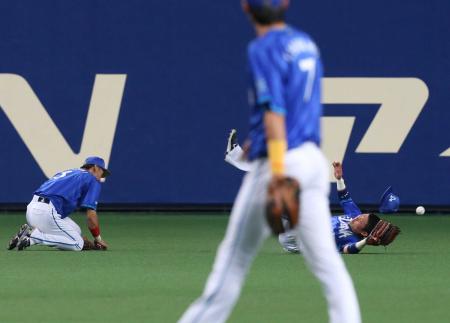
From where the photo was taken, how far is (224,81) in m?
21.3

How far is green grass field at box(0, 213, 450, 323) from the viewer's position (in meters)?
10.1

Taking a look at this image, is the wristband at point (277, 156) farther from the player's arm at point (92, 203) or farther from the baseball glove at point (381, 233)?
the player's arm at point (92, 203)

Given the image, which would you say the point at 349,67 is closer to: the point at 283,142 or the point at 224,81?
the point at 224,81

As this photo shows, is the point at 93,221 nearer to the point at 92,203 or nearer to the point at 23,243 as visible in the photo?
the point at 92,203

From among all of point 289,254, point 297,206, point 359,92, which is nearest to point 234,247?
point 297,206

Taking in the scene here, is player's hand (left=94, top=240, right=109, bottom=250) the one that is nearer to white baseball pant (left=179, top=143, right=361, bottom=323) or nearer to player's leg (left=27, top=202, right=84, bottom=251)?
player's leg (left=27, top=202, right=84, bottom=251)

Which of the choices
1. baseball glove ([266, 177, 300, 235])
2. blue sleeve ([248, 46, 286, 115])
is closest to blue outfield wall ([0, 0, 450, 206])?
blue sleeve ([248, 46, 286, 115])

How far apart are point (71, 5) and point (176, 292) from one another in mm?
10687

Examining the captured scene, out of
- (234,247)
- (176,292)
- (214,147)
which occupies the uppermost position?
(234,247)

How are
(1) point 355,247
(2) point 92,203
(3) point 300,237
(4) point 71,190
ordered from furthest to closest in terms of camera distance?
(4) point 71,190 → (2) point 92,203 → (1) point 355,247 → (3) point 300,237

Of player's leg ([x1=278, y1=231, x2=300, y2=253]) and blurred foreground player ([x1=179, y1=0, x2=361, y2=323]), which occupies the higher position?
blurred foreground player ([x1=179, y1=0, x2=361, y2=323])

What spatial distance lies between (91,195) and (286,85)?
27.7 feet

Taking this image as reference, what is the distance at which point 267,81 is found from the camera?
23.0 feet

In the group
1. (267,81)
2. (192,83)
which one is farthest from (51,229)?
(267,81)
